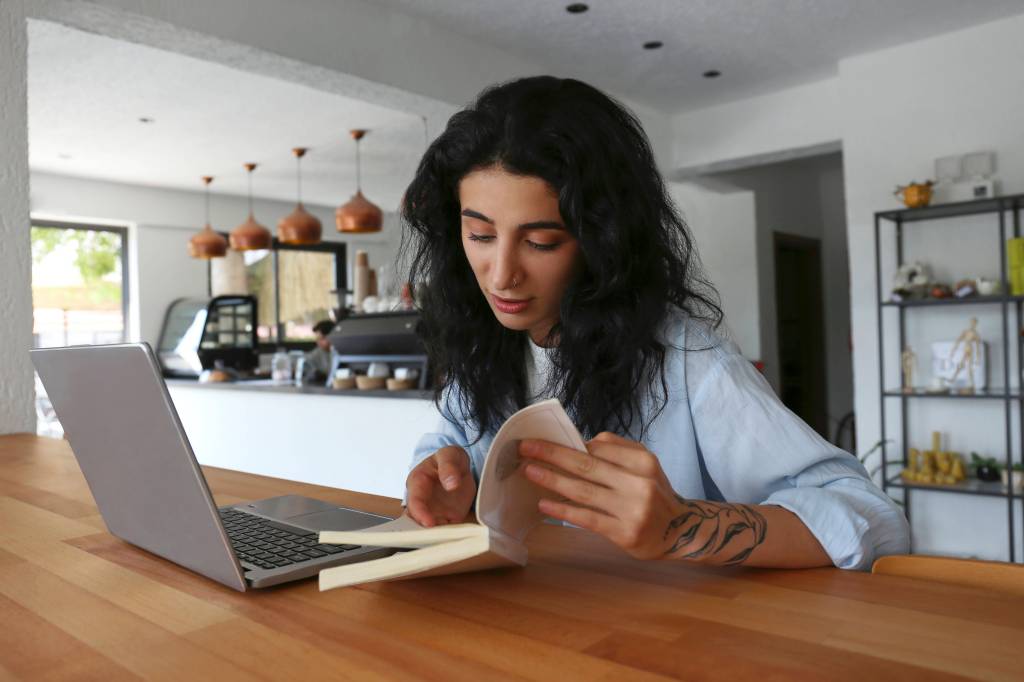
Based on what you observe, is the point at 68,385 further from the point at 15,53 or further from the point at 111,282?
the point at 111,282

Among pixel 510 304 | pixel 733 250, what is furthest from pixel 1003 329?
pixel 510 304

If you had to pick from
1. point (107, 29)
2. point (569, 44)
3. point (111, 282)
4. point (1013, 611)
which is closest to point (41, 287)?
point (111, 282)

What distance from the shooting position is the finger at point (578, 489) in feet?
2.24

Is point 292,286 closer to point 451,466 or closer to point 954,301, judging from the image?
point 954,301

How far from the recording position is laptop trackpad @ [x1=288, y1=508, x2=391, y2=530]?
1.00 metres

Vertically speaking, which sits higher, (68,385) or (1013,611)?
(68,385)

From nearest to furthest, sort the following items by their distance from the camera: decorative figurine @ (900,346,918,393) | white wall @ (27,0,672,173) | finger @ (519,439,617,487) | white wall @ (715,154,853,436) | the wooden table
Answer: the wooden table → finger @ (519,439,617,487) → white wall @ (27,0,672,173) → decorative figurine @ (900,346,918,393) → white wall @ (715,154,853,436)

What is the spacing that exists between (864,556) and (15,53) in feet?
8.67

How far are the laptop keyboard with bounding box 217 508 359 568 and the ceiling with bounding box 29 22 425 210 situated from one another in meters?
3.53

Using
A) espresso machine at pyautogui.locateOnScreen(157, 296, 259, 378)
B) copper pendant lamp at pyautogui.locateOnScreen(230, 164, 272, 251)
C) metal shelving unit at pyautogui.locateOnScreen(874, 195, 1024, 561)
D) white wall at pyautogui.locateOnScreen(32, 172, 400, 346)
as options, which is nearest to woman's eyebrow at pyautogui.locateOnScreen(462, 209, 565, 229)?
metal shelving unit at pyautogui.locateOnScreen(874, 195, 1024, 561)

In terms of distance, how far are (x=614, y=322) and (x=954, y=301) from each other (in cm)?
336

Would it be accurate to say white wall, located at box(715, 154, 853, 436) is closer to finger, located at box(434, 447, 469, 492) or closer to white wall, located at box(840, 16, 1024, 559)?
white wall, located at box(840, 16, 1024, 559)

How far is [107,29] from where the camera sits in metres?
2.91

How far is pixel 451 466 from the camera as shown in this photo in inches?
35.8
